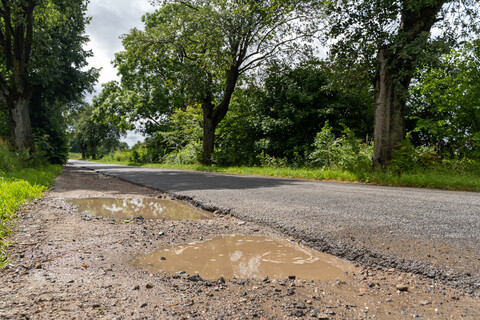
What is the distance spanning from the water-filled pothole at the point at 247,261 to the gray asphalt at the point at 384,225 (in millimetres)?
259

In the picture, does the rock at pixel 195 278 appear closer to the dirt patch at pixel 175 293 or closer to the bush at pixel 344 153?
the dirt patch at pixel 175 293

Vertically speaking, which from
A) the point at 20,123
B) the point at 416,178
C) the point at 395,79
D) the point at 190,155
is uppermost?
the point at 395,79

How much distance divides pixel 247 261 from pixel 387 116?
826 centimetres

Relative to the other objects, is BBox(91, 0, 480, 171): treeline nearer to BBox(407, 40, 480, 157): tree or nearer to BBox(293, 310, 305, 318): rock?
BBox(407, 40, 480, 157): tree

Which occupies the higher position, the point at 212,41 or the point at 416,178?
the point at 212,41

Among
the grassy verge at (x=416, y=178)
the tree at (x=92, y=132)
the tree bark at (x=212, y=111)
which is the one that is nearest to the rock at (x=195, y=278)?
the grassy verge at (x=416, y=178)

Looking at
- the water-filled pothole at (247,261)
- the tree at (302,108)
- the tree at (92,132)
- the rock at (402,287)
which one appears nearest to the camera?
the rock at (402,287)

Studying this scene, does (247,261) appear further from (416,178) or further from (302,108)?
(302,108)

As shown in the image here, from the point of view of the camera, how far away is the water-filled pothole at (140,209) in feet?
14.3

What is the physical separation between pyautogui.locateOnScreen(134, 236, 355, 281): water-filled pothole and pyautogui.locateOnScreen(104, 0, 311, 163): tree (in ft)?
42.2

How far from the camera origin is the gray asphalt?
2332 millimetres

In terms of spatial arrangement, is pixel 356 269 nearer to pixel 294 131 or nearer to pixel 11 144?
pixel 294 131

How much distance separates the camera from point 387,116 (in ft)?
30.0

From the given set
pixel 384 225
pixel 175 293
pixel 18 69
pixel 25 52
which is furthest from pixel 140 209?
pixel 25 52
